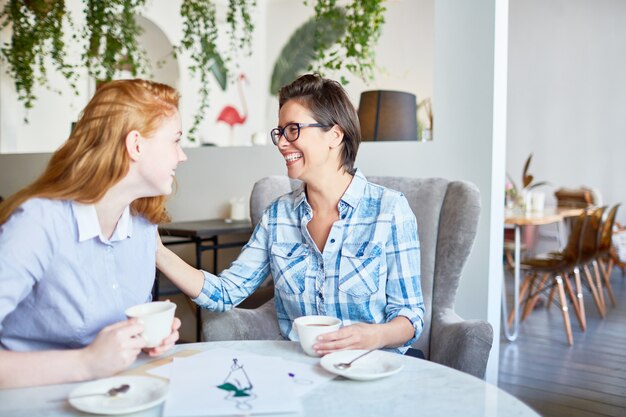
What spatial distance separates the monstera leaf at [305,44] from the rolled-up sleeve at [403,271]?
1.60 m

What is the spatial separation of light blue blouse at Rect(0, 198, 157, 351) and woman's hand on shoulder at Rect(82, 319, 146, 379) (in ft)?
0.54

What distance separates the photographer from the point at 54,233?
114 centimetres

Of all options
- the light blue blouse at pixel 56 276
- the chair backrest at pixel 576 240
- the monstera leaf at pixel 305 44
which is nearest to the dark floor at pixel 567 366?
the chair backrest at pixel 576 240

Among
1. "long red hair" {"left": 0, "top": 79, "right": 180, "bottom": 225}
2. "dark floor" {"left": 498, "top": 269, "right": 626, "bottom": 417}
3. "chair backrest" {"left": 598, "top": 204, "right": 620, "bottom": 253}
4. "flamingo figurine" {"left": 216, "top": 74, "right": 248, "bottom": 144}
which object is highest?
"flamingo figurine" {"left": 216, "top": 74, "right": 248, "bottom": 144}

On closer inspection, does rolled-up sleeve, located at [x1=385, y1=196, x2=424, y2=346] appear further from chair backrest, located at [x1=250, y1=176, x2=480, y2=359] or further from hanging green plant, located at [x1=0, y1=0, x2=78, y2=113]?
hanging green plant, located at [x1=0, y1=0, x2=78, y2=113]

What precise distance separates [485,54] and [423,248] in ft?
2.55

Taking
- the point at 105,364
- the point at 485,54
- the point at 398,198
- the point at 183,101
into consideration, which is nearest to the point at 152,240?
the point at 105,364

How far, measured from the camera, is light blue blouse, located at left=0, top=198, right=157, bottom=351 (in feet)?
3.55

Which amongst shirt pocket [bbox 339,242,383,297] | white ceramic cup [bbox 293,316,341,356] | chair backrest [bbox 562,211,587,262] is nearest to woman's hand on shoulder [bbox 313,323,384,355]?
white ceramic cup [bbox 293,316,341,356]

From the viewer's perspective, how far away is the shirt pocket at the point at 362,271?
1.66m

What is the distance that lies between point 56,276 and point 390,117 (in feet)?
6.06

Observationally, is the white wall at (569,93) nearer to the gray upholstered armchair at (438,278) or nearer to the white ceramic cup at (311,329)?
the gray upholstered armchair at (438,278)

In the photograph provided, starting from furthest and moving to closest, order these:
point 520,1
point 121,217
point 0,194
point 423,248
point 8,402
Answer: point 520,1 < point 0,194 < point 423,248 < point 121,217 < point 8,402

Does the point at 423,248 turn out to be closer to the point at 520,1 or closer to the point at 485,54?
the point at 485,54
